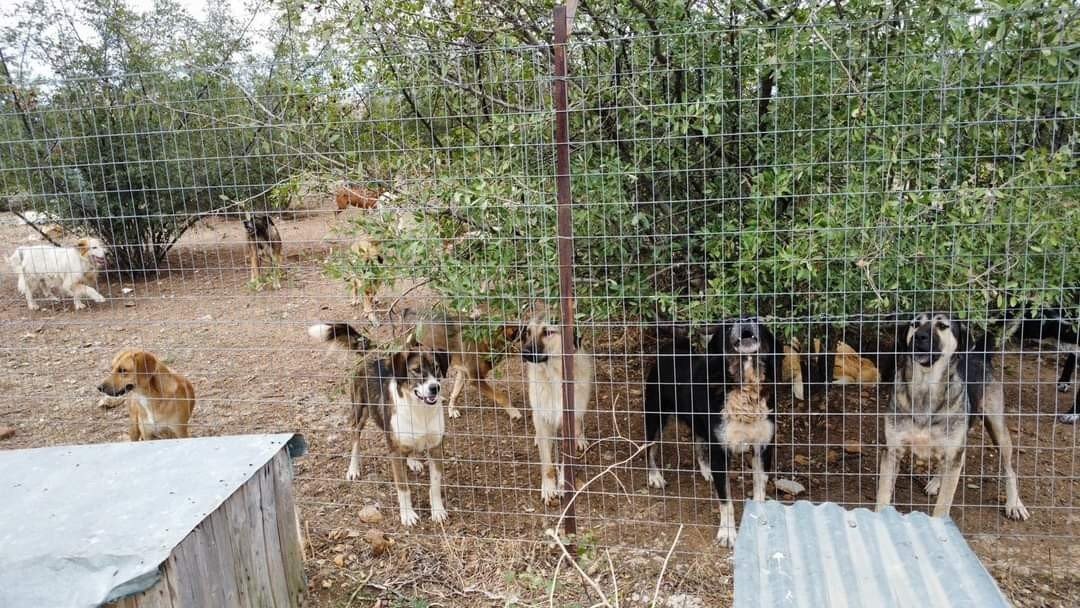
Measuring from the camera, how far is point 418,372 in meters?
4.51

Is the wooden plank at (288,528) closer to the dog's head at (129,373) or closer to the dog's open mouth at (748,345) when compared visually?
the dog's head at (129,373)

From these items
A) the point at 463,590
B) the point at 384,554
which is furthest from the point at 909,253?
the point at 384,554

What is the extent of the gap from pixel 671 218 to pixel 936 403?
1812 millimetres

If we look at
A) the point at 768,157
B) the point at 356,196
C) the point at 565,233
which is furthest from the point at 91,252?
the point at 768,157

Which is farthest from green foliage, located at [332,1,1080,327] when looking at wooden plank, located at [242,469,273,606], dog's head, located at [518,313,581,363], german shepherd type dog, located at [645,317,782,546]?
wooden plank, located at [242,469,273,606]

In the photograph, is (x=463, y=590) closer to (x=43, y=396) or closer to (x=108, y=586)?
(x=108, y=586)

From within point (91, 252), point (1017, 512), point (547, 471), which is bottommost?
point (1017, 512)

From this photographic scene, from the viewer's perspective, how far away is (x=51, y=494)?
2.80 metres

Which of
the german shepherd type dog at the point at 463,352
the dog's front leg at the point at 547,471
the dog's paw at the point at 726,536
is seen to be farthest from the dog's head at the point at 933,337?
the german shepherd type dog at the point at 463,352

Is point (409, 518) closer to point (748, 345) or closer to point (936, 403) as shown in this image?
point (748, 345)

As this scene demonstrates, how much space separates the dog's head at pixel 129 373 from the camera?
4.66 m

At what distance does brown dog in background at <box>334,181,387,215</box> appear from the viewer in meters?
4.13

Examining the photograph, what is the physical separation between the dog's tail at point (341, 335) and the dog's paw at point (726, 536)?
2472 millimetres

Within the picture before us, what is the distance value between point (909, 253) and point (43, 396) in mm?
6917
